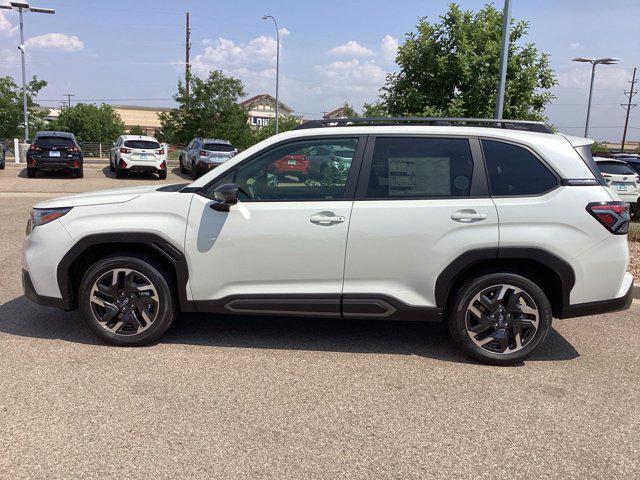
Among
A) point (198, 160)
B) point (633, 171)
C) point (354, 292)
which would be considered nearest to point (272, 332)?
point (354, 292)

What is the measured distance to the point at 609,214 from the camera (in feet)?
13.3

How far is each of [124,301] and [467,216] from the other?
2681 millimetres

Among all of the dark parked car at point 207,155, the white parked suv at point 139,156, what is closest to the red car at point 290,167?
the dark parked car at point 207,155

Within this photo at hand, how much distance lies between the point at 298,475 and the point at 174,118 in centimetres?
3774

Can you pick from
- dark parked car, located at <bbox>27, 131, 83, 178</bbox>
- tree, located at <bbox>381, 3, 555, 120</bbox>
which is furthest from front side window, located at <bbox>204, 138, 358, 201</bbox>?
dark parked car, located at <bbox>27, 131, 83, 178</bbox>

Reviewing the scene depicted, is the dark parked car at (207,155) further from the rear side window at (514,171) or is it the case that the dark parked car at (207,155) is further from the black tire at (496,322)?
the black tire at (496,322)

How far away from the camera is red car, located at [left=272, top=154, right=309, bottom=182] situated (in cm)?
428

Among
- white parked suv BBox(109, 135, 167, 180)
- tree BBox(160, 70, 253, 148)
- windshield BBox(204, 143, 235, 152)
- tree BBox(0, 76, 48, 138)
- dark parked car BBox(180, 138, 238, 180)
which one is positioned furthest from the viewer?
tree BBox(0, 76, 48, 138)

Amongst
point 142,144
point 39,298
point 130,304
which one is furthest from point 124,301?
point 142,144

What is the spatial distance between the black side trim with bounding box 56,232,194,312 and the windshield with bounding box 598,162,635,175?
12.0m

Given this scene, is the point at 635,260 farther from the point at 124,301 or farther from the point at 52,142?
the point at 52,142

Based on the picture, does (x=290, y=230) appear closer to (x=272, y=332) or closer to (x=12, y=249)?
(x=272, y=332)

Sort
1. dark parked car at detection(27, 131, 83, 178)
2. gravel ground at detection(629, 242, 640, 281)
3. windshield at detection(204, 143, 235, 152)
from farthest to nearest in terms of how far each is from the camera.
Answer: windshield at detection(204, 143, 235, 152) < dark parked car at detection(27, 131, 83, 178) < gravel ground at detection(629, 242, 640, 281)

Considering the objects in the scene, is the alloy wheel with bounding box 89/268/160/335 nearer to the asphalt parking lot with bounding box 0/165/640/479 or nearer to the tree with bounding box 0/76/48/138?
the asphalt parking lot with bounding box 0/165/640/479
